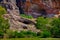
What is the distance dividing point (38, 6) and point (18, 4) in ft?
19.9

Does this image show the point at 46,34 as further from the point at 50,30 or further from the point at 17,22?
the point at 17,22

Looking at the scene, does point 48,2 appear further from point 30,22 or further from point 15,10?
point 30,22

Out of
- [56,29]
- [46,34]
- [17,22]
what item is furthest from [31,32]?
[17,22]

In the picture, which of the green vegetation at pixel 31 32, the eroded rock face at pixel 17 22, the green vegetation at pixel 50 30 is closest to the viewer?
the green vegetation at pixel 31 32

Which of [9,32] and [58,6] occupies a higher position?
[9,32]

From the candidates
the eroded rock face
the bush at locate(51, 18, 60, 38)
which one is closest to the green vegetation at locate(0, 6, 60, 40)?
the bush at locate(51, 18, 60, 38)

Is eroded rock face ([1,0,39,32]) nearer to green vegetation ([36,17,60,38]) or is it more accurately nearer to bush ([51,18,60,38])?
green vegetation ([36,17,60,38])

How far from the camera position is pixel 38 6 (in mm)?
94062

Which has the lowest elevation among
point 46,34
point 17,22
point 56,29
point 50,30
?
point 17,22

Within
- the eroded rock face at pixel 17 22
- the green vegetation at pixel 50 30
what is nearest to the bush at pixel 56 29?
the green vegetation at pixel 50 30

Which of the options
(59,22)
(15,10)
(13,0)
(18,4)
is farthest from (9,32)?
(18,4)

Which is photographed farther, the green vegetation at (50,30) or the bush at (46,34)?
the green vegetation at (50,30)

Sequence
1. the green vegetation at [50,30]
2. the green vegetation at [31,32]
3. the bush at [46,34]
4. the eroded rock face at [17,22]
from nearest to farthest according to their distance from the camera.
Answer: the green vegetation at [31,32], the bush at [46,34], the green vegetation at [50,30], the eroded rock face at [17,22]

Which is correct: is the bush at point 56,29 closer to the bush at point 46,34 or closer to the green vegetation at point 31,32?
the green vegetation at point 31,32
